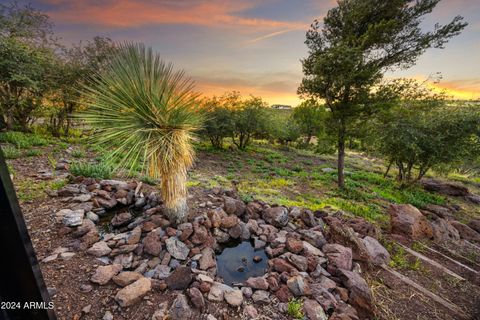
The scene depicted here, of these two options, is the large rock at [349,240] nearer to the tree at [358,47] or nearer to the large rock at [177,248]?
the large rock at [177,248]

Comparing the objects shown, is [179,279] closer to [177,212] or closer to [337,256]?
[177,212]

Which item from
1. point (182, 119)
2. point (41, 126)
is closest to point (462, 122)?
point (182, 119)

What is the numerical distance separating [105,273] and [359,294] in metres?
3.91

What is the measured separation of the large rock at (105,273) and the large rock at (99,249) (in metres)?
0.42

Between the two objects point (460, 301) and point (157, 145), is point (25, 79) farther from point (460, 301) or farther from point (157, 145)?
point (460, 301)

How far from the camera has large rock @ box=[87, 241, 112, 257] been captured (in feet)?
11.2

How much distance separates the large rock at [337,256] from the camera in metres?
3.72

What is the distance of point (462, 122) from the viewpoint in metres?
9.88

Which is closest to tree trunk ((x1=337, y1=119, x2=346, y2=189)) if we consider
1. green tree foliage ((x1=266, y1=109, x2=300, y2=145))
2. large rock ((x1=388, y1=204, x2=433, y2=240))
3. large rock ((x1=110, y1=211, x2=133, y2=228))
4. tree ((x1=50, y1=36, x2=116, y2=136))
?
large rock ((x1=388, y1=204, x2=433, y2=240))

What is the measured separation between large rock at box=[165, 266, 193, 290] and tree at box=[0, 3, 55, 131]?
11355 millimetres

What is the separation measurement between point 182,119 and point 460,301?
6.08 metres

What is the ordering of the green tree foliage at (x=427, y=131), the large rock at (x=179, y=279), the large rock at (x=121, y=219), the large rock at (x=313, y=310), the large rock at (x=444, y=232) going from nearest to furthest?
1. the large rock at (x=313, y=310)
2. the large rock at (x=179, y=279)
3. the large rock at (x=121, y=219)
4. the large rock at (x=444, y=232)
5. the green tree foliage at (x=427, y=131)

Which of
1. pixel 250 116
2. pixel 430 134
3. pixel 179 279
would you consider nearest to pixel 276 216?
pixel 179 279


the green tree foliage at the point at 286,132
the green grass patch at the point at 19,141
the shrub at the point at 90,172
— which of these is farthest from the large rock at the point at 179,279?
the green tree foliage at the point at 286,132
